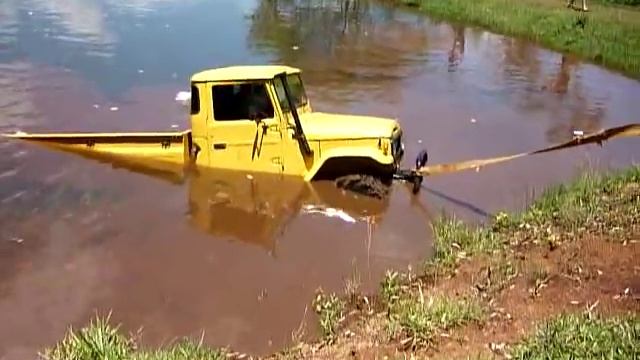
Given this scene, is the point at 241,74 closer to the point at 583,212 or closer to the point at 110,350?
the point at 583,212

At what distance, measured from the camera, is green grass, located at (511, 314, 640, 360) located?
5125mm

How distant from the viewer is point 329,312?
24.8 feet

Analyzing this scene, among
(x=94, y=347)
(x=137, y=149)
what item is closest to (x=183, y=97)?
(x=137, y=149)

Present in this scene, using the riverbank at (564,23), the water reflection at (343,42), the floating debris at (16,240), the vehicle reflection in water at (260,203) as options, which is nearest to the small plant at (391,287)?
the vehicle reflection in water at (260,203)

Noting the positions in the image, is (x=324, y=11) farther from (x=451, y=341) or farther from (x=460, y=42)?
(x=451, y=341)

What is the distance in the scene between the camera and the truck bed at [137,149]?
40.1ft

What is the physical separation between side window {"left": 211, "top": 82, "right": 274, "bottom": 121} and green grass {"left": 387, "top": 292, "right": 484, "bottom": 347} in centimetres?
499

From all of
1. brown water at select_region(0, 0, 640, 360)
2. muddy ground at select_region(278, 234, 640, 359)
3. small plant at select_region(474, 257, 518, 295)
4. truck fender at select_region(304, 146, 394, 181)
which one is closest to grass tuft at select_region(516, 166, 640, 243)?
muddy ground at select_region(278, 234, 640, 359)

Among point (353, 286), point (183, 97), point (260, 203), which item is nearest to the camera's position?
point (353, 286)

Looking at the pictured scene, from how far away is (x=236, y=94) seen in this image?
37.7ft

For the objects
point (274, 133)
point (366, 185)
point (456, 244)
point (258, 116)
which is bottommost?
point (366, 185)

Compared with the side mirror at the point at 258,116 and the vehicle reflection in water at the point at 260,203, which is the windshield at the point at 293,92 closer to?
the side mirror at the point at 258,116

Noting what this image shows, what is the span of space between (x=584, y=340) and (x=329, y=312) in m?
2.68

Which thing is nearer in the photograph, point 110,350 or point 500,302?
point 110,350
